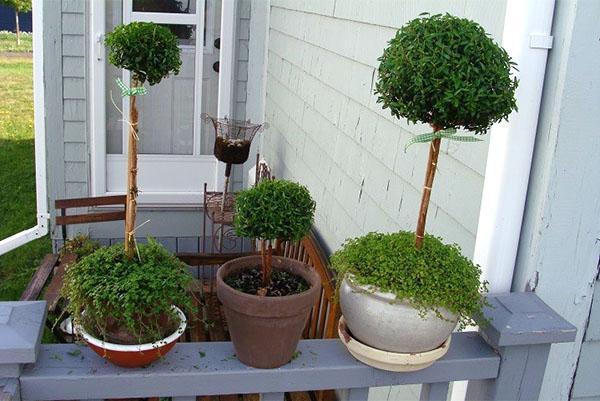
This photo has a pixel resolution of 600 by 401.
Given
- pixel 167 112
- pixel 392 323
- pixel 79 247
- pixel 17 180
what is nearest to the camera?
pixel 392 323

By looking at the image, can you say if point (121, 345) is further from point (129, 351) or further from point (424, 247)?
point (424, 247)

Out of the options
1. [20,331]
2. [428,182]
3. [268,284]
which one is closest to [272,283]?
[268,284]

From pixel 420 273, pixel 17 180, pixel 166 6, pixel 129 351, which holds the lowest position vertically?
pixel 17 180

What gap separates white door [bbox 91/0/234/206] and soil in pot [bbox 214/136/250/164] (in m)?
0.57

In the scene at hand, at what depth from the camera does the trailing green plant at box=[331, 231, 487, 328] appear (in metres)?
1.30

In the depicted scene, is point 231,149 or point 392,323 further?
point 231,149

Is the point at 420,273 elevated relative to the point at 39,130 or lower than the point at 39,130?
elevated

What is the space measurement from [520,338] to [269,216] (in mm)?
582

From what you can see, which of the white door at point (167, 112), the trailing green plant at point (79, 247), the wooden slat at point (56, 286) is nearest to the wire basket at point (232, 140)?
the white door at point (167, 112)

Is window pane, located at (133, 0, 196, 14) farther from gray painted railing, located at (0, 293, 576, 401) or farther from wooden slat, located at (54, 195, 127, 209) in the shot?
gray painted railing, located at (0, 293, 576, 401)

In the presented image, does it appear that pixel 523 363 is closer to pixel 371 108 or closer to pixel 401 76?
pixel 401 76

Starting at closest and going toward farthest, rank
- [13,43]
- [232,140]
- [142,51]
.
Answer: [142,51] < [232,140] < [13,43]

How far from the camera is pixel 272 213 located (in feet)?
4.90

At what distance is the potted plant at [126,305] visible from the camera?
132 centimetres
